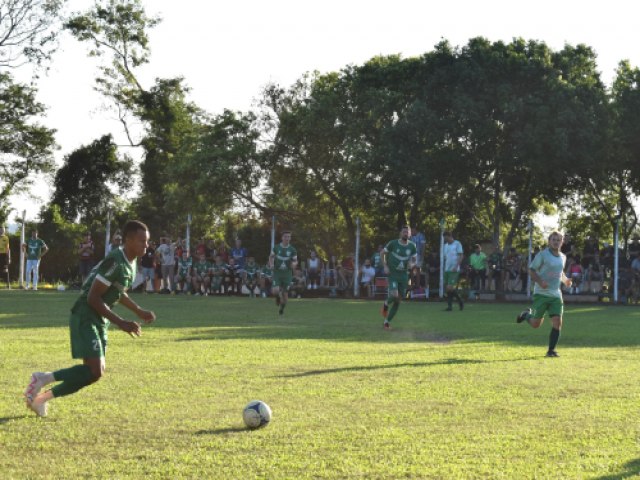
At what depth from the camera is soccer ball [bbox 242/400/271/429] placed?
7.28 meters

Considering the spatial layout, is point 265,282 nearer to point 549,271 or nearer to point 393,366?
point 549,271

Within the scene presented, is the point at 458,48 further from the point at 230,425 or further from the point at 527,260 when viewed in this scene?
the point at 230,425

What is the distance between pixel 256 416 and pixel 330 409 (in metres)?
1.14

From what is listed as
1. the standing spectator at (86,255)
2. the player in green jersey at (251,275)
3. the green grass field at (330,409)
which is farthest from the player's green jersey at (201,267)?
the green grass field at (330,409)

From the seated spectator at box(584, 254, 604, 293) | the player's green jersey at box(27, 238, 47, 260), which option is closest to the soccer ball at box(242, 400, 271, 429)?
the seated spectator at box(584, 254, 604, 293)

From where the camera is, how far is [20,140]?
5572 cm

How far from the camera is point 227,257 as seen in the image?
1437 inches

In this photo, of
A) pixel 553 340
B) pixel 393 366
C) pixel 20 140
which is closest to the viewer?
pixel 393 366

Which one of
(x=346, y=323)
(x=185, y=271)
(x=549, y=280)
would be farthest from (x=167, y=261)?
(x=549, y=280)

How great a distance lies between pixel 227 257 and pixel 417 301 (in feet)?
25.6

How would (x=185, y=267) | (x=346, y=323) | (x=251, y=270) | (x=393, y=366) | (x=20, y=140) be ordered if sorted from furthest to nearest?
(x=20, y=140), (x=185, y=267), (x=251, y=270), (x=346, y=323), (x=393, y=366)

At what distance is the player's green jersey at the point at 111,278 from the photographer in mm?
7891

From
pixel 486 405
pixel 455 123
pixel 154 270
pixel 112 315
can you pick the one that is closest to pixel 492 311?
pixel 455 123

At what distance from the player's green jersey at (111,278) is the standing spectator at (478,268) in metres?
25.6
